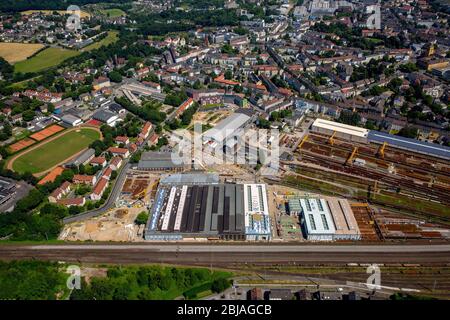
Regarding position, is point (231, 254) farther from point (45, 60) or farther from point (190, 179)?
point (45, 60)

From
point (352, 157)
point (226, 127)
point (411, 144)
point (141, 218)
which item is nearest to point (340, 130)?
point (352, 157)

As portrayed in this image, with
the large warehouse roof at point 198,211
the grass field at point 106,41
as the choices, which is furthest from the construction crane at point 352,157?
the grass field at point 106,41

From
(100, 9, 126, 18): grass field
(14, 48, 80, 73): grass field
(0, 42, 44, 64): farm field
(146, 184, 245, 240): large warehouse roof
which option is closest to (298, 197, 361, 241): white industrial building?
(146, 184, 245, 240): large warehouse roof

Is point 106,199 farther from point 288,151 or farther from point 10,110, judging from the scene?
point 10,110

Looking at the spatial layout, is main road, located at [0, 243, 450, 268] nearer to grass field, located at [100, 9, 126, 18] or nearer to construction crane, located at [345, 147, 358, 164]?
construction crane, located at [345, 147, 358, 164]

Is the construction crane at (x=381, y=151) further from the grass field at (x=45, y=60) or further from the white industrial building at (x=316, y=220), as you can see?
the grass field at (x=45, y=60)
